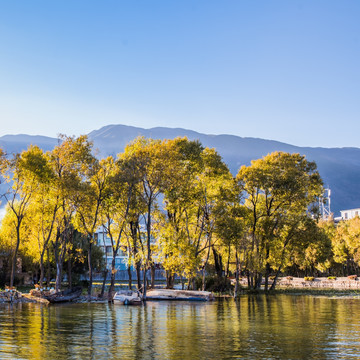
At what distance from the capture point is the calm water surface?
23.4 metres

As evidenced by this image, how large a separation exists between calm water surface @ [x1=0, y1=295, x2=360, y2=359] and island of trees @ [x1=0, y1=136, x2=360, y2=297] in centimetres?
2177

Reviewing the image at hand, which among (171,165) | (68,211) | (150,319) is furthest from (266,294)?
(150,319)

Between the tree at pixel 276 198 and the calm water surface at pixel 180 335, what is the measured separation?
34948 mm

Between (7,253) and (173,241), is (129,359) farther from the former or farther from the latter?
(7,253)

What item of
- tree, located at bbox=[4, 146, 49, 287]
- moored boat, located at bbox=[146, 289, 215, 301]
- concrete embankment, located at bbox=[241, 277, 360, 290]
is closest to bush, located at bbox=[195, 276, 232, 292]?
moored boat, located at bbox=[146, 289, 215, 301]

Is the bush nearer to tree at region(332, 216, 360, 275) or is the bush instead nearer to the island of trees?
the island of trees

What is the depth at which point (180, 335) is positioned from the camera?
99.8ft

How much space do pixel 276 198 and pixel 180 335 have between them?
183 feet

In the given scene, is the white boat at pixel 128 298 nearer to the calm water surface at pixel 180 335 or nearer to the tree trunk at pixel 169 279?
the calm water surface at pixel 180 335

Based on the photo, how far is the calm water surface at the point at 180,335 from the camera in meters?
23.4

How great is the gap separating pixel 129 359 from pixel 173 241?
4626cm

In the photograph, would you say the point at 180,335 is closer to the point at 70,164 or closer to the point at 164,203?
the point at 70,164

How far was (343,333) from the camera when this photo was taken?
103ft

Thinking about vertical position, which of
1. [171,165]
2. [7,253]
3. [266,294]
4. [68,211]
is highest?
[171,165]
